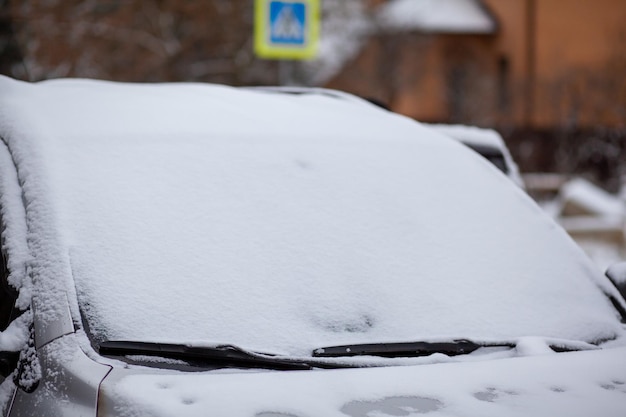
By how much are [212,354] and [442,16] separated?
A: 96.9 feet

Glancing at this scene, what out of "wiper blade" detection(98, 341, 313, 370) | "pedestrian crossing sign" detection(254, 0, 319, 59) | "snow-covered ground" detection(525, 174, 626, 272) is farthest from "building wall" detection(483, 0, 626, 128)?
"wiper blade" detection(98, 341, 313, 370)

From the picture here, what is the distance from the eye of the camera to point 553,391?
1.89m

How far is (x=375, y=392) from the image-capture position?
5.99ft

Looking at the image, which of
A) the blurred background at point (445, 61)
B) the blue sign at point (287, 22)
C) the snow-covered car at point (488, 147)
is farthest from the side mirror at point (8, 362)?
the blurred background at point (445, 61)

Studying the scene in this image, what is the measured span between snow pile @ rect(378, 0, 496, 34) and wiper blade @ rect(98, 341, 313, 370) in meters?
24.1

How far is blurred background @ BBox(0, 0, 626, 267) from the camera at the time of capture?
1466cm

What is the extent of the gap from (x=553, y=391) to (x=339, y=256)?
682 mm

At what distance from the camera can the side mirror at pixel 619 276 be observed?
107 inches

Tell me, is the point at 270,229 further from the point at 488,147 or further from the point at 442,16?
the point at 442,16

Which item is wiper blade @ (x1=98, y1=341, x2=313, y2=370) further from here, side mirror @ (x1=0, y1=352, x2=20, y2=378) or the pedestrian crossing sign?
the pedestrian crossing sign

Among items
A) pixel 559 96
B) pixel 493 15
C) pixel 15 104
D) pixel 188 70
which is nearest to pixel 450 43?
pixel 493 15

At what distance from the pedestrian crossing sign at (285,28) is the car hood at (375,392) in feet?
21.4

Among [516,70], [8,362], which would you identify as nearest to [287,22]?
[8,362]

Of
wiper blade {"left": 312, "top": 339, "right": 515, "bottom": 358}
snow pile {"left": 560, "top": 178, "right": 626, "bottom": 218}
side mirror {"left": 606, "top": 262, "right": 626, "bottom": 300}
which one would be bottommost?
snow pile {"left": 560, "top": 178, "right": 626, "bottom": 218}
